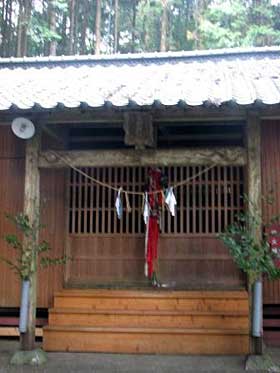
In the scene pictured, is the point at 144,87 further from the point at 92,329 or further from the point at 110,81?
the point at 92,329

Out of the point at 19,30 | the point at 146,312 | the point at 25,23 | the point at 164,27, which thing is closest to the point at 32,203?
the point at 146,312

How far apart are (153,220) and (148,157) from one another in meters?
1.57

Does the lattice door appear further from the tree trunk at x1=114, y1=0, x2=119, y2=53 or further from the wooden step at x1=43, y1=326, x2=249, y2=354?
the tree trunk at x1=114, y1=0, x2=119, y2=53

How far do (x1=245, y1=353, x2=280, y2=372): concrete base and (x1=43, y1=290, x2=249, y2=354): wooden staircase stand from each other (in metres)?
0.76

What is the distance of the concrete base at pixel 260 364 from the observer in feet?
18.3

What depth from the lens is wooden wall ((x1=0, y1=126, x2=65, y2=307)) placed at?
7.62m

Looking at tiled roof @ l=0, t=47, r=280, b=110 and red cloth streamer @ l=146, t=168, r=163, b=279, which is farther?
red cloth streamer @ l=146, t=168, r=163, b=279

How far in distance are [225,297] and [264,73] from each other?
12.1 ft

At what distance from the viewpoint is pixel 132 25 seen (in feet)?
76.4

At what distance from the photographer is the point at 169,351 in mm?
6512

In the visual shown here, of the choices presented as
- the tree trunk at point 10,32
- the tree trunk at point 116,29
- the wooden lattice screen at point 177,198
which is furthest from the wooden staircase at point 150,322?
the tree trunk at point 116,29

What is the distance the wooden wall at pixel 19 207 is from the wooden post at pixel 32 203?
1.38 meters

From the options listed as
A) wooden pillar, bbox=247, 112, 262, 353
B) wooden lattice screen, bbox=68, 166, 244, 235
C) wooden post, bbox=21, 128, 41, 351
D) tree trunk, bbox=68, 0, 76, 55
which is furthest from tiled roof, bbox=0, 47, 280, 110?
tree trunk, bbox=68, 0, 76, 55

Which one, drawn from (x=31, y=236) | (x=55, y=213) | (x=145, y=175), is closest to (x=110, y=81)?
(x=145, y=175)
